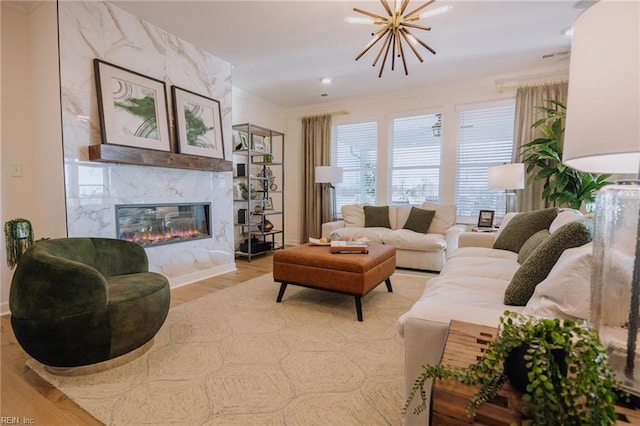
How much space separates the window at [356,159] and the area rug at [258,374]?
315 cm

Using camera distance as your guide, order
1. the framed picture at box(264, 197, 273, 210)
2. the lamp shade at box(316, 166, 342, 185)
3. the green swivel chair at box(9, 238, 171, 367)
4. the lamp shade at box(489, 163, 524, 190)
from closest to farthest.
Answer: the green swivel chair at box(9, 238, 171, 367) < the lamp shade at box(489, 163, 524, 190) < the lamp shade at box(316, 166, 342, 185) < the framed picture at box(264, 197, 273, 210)

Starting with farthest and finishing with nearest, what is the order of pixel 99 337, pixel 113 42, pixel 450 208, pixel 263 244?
pixel 263 244
pixel 450 208
pixel 113 42
pixel 99 337

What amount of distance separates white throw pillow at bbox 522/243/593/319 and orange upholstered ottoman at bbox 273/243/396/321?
1.33 m

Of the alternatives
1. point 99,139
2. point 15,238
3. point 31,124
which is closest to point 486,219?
point 99,139

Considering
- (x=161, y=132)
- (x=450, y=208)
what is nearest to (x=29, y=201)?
(x=161, y=132)

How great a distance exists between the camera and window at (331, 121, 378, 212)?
5379 millimetres

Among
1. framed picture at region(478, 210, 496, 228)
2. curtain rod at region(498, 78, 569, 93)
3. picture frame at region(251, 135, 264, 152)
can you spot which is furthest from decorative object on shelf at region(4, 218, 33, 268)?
curtain rod at region(498, 78, 569, 93)

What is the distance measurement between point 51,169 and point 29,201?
42cm

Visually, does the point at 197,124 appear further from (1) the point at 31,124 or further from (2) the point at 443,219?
(2) the point at 443,219

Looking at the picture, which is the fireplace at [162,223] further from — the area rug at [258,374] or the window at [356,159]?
the window at [356,159]

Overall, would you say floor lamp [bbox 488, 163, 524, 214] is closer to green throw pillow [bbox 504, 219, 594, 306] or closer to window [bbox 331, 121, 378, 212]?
window [bbox 331, 121, 378, 212]

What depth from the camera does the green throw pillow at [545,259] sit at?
4.13 ft

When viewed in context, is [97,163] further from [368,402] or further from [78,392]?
[368,402]

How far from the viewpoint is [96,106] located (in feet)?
8.70
